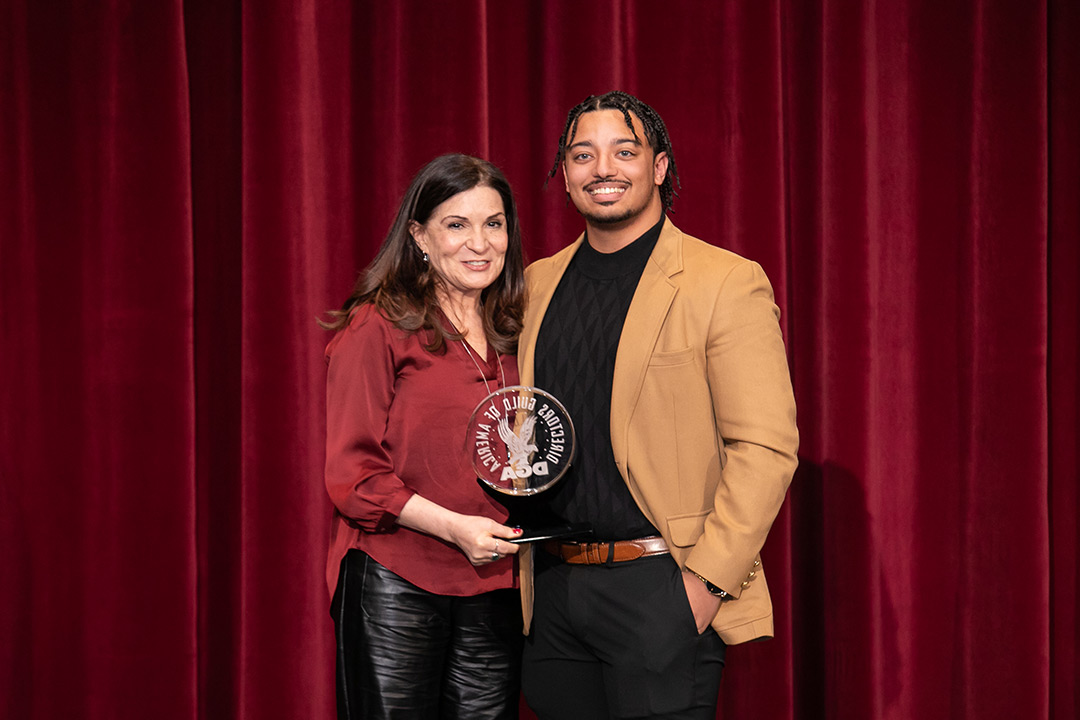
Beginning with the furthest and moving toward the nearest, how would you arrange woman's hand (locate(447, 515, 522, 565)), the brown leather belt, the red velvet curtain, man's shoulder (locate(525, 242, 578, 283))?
the red velvet curtain
man's shoulder (locate(525, 242, 578, 283))
the brown leather belt
woman's hand (locate(447, 515, 522, 565))

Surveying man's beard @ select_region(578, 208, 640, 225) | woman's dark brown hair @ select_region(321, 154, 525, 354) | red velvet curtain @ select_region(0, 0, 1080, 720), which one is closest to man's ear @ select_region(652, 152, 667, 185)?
man's beard @ select_region(578, 208, 640, 225)

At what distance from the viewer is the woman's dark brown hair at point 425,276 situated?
172cm

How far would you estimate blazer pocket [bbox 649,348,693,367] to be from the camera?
1.65 m

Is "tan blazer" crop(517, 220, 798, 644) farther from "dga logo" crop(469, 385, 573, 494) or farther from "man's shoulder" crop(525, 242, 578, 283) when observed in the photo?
"man's shoulder" crop(525, 242, 578, 283)

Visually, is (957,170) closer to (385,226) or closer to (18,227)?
(385,226)

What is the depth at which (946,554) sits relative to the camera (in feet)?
8.62

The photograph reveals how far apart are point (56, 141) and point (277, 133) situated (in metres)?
0.68

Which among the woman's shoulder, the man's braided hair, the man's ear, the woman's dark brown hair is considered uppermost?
the man's braided hair

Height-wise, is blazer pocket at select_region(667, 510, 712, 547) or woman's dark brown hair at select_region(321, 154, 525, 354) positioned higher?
woman's dark brown hair at select_region(321, 154, 525, 354)

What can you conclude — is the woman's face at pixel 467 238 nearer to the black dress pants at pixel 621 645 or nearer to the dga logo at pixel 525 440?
the dga logo at pixel 525 440

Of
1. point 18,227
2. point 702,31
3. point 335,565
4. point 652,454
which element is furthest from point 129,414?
point 702,31

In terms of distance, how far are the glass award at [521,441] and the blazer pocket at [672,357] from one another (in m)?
0.21

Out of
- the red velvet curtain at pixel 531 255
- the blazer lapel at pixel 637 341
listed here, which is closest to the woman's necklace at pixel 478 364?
the blazer lapel at pixel 637 341

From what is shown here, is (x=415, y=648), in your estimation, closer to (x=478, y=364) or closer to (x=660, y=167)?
(x=478, y=364)
